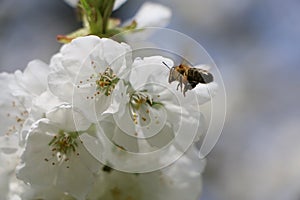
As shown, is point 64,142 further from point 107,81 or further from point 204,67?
point 204,67

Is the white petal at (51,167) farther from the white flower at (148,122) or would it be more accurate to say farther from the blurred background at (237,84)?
the blurred background at (237,84)

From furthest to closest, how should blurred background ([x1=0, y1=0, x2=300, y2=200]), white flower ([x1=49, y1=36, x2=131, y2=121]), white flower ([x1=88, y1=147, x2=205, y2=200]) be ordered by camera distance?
blurred background ([x1=0, y1=0, x2=300, y2=200]), white flower ([x1=88, y1=147, x2=205, y2=200]), white flower ([x1=49, y1=36, x2=131, y2=121])

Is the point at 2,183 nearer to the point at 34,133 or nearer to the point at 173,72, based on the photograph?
the point at 34,133

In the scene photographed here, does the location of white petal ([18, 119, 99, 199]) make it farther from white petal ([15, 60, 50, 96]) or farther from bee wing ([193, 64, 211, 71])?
bee wing ([193, 64, 211, 71])

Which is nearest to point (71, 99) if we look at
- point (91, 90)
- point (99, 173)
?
point (91, 90)

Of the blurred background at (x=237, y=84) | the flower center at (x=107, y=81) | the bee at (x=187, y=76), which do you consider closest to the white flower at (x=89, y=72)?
the flower center at (x=107, y=81)

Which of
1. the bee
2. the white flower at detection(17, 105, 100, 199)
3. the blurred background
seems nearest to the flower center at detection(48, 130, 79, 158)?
the white flower at detection(17, 105, 100, 199)
